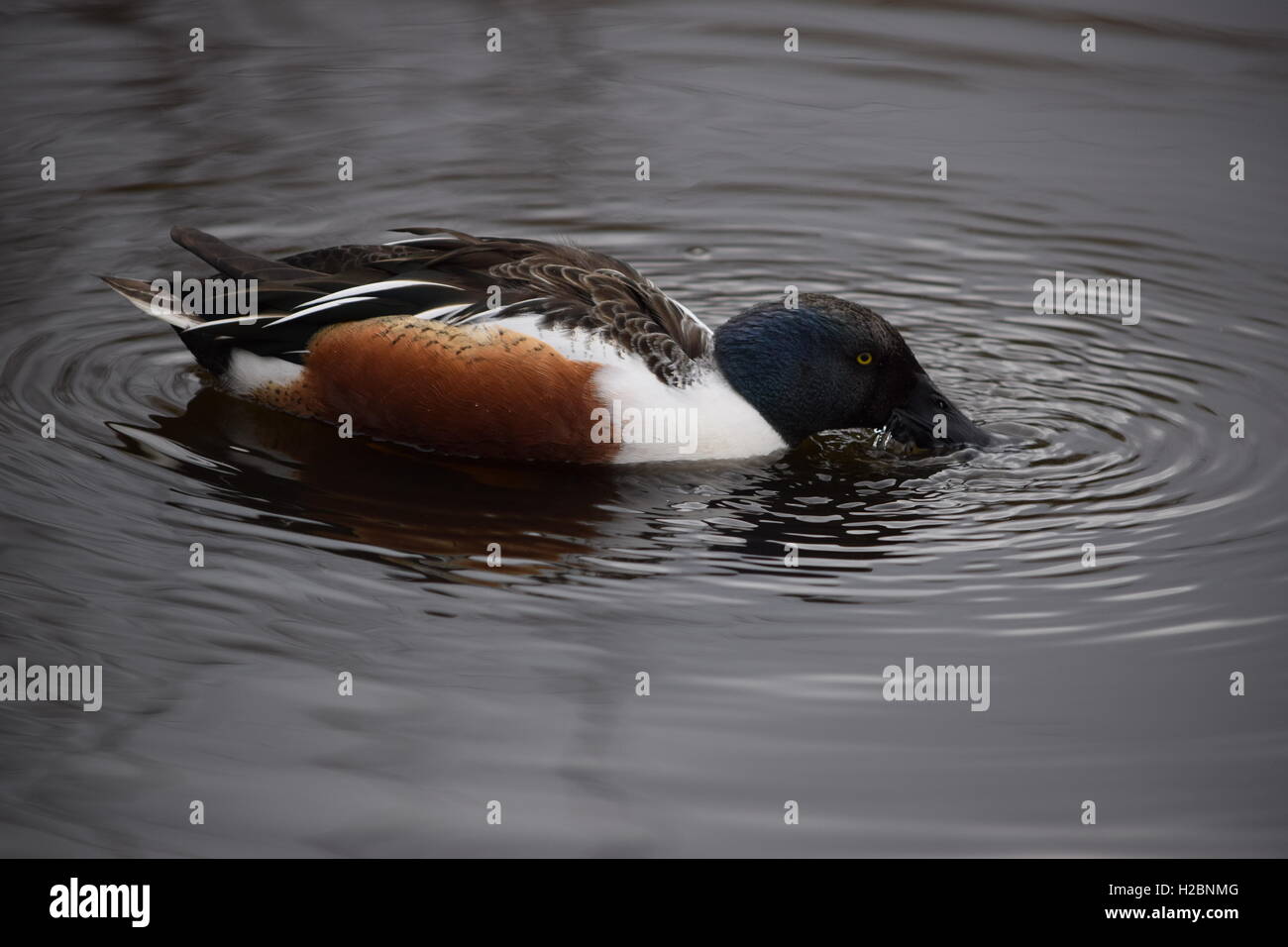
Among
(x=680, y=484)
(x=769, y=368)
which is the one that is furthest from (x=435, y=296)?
(x=769, y=368)

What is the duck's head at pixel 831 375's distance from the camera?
→ 7512mm

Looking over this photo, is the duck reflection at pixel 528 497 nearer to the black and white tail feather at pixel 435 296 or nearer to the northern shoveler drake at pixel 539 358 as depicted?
the northern shoveler drake at pixel 539 358

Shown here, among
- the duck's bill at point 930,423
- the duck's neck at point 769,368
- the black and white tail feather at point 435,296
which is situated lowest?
the duck's bill at point 930,423

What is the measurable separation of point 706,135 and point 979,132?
6.05 feet

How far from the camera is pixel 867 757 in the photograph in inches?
210

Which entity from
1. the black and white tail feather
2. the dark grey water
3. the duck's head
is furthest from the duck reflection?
the black and white tail feather

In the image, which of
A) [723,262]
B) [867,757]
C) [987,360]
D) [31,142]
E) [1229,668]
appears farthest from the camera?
[31,142]

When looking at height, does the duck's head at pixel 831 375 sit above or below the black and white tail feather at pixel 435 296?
below

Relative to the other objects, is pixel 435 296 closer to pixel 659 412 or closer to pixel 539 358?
Result: pixel 539 358

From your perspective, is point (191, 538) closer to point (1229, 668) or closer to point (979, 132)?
point (1229, 668)

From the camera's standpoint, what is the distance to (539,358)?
717 cm

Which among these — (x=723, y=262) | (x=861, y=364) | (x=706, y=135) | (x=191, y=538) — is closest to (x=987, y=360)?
(x=861, y=364)

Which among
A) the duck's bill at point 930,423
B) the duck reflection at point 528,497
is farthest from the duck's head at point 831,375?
the duck reflection at point 528,497

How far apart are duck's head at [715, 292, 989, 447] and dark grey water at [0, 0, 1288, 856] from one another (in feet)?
0.66
